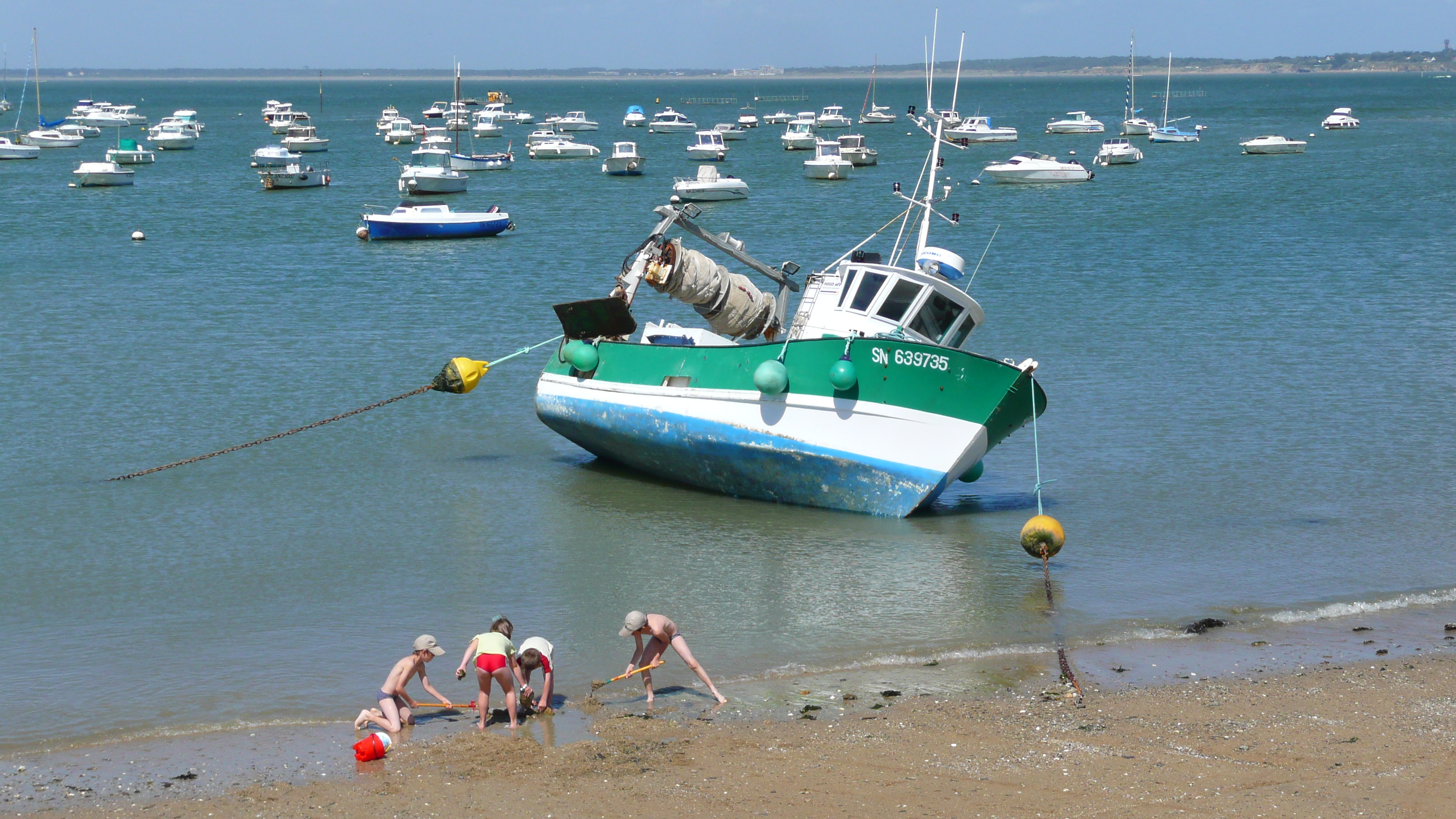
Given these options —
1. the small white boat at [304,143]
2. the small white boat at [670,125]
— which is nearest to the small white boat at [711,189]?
the small white boat at [304,143]

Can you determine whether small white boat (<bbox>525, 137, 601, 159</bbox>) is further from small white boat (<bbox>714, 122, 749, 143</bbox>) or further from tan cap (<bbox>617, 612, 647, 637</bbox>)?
tan cap (<bbox>617, 612, 647, 637</bbox>)

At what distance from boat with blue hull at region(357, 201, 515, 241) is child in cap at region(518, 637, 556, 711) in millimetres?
41045

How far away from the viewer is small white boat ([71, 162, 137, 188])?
77.1m

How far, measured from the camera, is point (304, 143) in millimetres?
107938

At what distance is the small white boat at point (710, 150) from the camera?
92.7 m

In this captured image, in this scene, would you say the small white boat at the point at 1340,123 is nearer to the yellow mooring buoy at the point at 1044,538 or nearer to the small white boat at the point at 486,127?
the small white boat at the point at 486,127

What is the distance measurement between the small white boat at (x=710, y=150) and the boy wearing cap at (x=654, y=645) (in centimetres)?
7968

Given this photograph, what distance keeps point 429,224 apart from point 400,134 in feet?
208

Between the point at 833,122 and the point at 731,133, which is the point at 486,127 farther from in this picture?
the point at 833,122

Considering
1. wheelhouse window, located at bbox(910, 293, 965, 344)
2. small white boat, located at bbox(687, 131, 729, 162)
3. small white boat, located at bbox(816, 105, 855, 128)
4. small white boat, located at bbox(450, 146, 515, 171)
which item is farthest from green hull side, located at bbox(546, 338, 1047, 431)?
small white boat, located at bbox(816, 105, 855, 128)

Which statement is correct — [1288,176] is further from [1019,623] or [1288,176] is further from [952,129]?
[1019,623]

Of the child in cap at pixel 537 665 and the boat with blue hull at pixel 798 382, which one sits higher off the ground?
the boat with blue hull at pixel 798 382

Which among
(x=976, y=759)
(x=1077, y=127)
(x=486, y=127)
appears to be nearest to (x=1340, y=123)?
(x=1077, y=127)

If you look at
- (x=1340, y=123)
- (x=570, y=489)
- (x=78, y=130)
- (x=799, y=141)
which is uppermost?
(x=1340, y=123)
